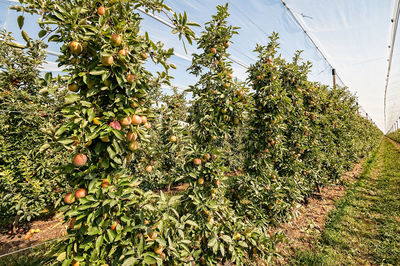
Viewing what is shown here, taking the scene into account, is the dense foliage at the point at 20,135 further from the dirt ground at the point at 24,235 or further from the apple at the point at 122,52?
the apple at the point at 122,52

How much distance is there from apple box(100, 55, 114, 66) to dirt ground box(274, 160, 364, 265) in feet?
10.9

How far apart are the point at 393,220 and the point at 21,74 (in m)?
8.25

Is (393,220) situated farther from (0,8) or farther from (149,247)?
(0,8)

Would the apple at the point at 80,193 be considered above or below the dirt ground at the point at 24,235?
above

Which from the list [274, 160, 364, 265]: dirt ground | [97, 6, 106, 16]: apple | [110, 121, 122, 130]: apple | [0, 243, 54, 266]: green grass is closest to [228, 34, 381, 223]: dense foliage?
[274, 160, 364, 265]: dirt ground

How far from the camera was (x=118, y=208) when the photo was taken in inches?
47.8

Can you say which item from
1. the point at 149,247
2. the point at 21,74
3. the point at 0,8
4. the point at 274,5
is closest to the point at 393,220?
the point at 149,247

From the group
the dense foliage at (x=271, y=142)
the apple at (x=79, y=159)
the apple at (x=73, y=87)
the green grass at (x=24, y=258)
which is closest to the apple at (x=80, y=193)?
the apple at (x=79, y=159)

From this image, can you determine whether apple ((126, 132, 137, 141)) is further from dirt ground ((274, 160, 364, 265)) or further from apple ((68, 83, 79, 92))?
dirt ground ((274, 160, 364, 265))

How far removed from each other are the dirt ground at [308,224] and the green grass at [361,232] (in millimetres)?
139

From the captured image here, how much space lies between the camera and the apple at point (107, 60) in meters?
1.10

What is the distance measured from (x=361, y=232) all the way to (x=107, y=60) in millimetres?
4955

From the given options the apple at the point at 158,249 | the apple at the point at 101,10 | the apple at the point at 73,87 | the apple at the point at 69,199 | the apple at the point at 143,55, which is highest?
the apple at the point at 101,10

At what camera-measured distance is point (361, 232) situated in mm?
3430
